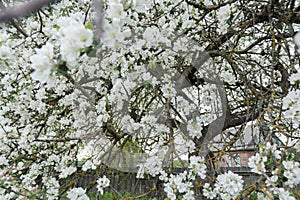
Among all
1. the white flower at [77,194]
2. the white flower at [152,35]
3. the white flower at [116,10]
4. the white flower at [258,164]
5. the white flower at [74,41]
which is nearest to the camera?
the white flower at [74,41]

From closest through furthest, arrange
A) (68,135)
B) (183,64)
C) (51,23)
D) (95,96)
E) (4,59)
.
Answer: (4,59), (51,23), (95,96), (183,64), (68,135)

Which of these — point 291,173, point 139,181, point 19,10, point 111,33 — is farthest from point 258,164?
point 139,181

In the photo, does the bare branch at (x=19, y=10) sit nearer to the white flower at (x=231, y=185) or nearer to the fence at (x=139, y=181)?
the white flower at (x=231, y=185)

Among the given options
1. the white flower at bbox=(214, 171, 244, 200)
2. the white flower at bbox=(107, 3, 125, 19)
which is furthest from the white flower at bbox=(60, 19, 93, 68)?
the white flower at bbox=(214, 171, 244, 200)

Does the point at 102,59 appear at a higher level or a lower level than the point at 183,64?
lower

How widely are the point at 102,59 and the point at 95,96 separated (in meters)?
0.37

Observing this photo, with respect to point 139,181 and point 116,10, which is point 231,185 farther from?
point 139,181

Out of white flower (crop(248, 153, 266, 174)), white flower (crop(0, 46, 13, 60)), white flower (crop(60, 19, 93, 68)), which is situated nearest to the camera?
white flower (crop(60, 19, 93, 68))

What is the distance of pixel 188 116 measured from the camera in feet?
7.64

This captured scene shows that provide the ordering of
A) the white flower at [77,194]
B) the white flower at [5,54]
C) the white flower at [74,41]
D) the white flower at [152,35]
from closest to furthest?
the white flower at [74,41] < the white flower at [5,54] < the white flower at [77,194] < the white flower at [152,35]

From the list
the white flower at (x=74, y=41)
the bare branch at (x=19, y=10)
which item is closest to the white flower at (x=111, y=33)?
the white flower at (x=74, y=41)

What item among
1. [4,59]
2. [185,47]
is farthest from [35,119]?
[185,47]

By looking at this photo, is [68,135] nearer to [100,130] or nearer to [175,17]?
[100,130]

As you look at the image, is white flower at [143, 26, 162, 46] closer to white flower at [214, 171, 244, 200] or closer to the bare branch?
white flower at [214, 171, 244, 200]
